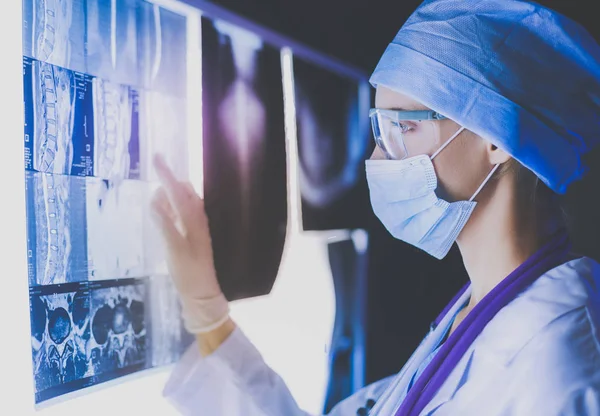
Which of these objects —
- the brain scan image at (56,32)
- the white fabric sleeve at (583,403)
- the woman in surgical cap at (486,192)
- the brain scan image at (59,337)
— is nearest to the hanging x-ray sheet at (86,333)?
the brain scan image at (59,337)

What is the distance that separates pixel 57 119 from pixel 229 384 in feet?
2.29

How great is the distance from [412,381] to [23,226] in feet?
2.62

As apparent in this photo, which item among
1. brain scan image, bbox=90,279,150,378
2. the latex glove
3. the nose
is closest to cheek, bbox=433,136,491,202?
the nose

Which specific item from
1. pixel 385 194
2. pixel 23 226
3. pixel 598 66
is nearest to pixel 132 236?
pixel 23 226

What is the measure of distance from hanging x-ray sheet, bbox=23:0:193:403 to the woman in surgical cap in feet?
0.24

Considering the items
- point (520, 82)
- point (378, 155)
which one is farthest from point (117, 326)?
point (520, 82)

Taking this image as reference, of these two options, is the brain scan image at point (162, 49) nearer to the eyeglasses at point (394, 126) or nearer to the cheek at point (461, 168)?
the eyeglasses at point (394, 126)

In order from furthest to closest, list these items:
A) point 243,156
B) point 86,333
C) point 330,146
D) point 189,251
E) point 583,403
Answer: point 330,146 → point 243,156 → point 189,251 → point 86,333 → point 583,403

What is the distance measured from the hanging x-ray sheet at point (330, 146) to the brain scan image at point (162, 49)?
1.41 feet

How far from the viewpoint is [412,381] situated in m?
1.14

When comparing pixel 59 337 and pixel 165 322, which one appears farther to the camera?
pixel 165 322

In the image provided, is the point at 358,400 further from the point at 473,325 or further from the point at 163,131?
the point at 163,131

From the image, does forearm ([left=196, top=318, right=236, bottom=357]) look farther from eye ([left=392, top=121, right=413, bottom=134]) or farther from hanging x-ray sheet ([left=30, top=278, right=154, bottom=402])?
eye ([left=392, top=121, right=413, bottom=134])

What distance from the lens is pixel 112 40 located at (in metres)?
1.01
